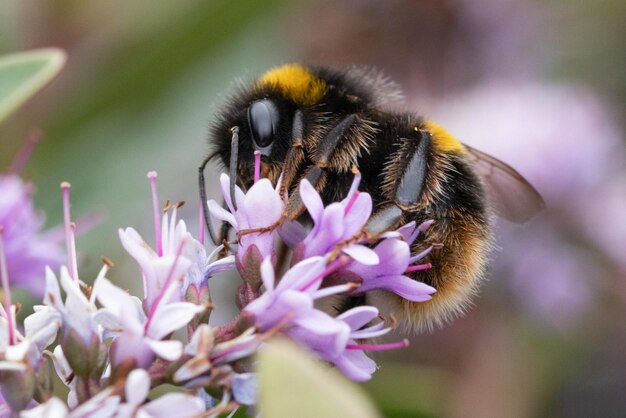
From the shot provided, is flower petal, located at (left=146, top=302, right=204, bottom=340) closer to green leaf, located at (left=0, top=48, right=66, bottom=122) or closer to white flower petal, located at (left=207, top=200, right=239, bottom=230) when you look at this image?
white flower petal, located at (left=207, top=200, right=239, bottom=230)

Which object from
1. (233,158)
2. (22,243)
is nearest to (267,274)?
(233,158)

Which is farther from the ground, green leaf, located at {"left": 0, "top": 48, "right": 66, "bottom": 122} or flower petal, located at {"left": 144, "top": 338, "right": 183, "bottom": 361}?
green leaf, located at {"left": 0, "top": 48, "right": 66, "bottom": 122}

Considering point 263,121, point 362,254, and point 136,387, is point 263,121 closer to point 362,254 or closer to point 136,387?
point 362,254

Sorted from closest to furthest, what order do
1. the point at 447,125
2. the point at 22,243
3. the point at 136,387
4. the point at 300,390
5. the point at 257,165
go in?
the point at 300,390
the point at 136,387
the point at 257,165
the point at 22,243
the point at 447,125

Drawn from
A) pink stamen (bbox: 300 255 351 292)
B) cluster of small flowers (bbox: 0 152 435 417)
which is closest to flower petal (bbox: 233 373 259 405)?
cluster of small flowers (bbox: 0 152 435 417)

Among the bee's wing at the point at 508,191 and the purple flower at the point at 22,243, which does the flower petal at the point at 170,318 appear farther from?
the bee's wing at the point at 508,191

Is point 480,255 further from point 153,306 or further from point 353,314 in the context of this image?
point 153,306
